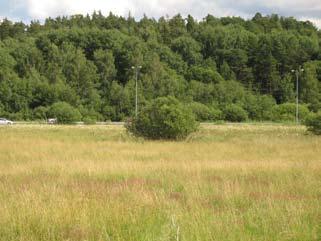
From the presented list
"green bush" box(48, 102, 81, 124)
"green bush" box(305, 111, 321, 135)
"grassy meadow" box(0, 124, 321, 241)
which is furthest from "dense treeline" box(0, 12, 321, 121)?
"grassy meadow" box(0, 124, 321, 241)

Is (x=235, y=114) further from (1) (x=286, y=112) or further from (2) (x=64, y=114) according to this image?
(2) (x=64, y=114)

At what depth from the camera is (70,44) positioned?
11969 cm

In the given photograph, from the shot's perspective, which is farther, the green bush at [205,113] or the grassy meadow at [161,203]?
the green bush at [205,113]

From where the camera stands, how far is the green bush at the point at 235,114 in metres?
91.2

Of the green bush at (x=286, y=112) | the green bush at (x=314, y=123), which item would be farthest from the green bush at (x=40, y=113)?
the green bush at (x=314, y=123)

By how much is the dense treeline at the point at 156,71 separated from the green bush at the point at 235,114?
0.17m

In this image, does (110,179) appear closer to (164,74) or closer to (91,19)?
(164,74)

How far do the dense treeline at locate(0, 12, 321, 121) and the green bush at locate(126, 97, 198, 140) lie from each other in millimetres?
51411

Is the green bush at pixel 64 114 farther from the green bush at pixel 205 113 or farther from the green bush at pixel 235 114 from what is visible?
the green bush at pixel 235 114

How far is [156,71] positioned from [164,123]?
253 ft

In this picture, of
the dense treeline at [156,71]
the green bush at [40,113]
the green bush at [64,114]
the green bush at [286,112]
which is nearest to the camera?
the green bush at [64,114]

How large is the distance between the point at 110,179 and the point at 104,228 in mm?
6186

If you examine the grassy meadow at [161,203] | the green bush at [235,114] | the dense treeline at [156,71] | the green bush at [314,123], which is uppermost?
the dense treeline at [156,71]

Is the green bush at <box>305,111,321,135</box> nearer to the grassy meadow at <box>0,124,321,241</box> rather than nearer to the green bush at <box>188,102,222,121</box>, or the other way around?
the grassy meadow at <box>0,124,321,241</box>
